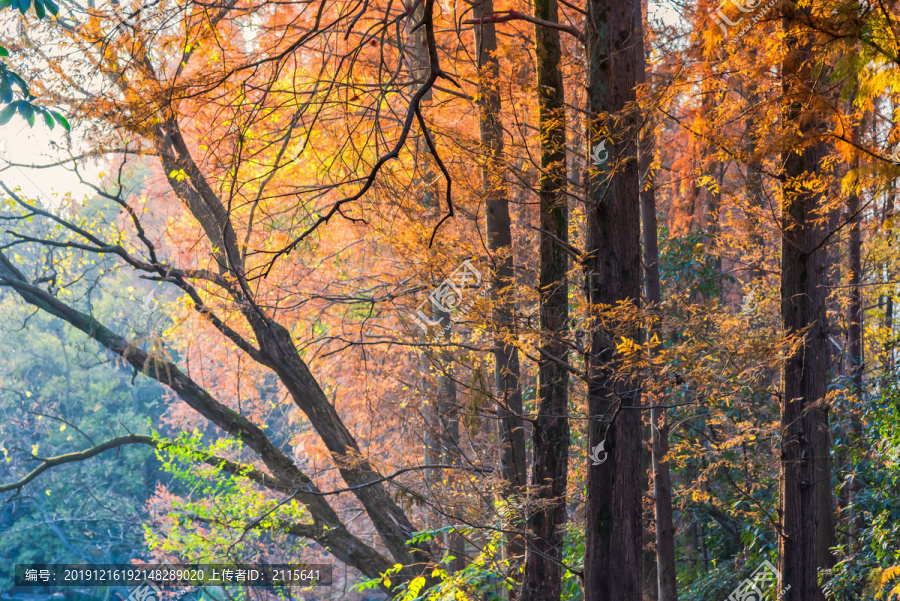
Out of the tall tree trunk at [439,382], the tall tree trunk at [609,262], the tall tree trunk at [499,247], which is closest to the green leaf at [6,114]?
the tall tree trunk at [499,247]

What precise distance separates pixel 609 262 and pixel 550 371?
1258 mm

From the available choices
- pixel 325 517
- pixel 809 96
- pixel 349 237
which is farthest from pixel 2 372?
pixel 809 96

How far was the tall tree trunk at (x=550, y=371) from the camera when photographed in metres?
5.12

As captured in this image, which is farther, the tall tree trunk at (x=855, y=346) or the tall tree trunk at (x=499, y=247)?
the tall tree trunk at (x=855, y=346)

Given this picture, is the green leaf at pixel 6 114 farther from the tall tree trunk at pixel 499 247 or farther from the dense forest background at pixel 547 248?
the tall tree trunk at pixel 499 247

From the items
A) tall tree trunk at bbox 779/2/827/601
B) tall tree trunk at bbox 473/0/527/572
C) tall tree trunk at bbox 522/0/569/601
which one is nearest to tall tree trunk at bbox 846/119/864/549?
tall tree trunk at bbox 779/2/827/601

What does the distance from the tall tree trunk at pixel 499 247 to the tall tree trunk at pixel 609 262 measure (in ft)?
1.95

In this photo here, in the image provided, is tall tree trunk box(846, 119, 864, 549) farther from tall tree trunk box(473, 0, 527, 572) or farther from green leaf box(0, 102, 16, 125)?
green leaf box(0, 102, 16, 125)

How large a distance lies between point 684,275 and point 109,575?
866 inches

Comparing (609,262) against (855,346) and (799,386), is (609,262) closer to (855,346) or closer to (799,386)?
(799,386)

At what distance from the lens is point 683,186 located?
8117 millimetres

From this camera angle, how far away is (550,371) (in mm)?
5414

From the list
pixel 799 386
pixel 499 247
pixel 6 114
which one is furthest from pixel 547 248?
pixel 6 114

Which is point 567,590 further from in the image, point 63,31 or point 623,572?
point 63,31
